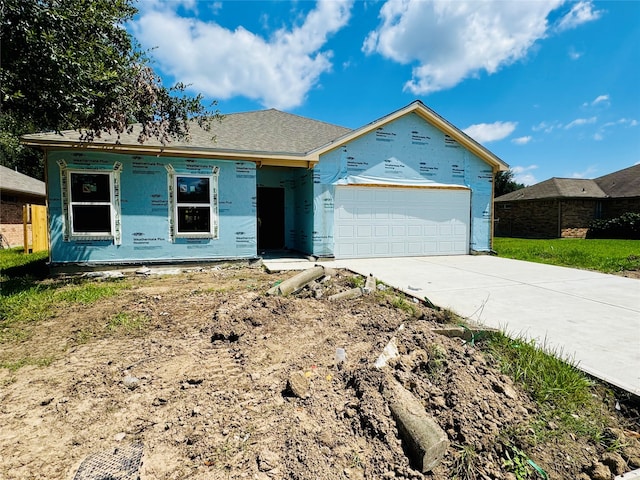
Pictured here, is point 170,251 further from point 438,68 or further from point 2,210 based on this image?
point 2,210

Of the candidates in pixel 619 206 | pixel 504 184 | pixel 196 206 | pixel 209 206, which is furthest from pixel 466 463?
pixel 504 184

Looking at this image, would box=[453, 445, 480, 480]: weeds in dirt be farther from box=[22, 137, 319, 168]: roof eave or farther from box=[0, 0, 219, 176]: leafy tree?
box=[22, 137, 319, 168]: roof eave

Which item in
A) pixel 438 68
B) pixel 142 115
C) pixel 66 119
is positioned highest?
pixel 438 68

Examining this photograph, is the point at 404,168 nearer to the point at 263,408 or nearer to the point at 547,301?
the point at 547,301

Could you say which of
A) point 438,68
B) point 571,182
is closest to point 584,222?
point 571,182

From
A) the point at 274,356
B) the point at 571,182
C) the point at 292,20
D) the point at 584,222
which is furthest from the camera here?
the point at 571,182

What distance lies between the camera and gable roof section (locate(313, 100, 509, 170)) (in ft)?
34.7

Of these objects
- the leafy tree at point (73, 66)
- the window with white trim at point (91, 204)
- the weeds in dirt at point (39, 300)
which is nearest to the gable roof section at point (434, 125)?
the leafy tree at point (73, 66)

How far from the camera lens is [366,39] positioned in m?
11.5

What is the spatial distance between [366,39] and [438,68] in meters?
2.67

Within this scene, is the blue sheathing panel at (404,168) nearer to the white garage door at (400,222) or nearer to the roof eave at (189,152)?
the white garage door at (400,222)

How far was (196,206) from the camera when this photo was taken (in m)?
9.42

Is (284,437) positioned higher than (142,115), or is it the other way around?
(142,115)

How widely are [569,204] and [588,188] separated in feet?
10.8
